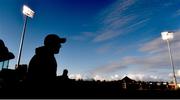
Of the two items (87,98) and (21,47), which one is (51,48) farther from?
(21,47)

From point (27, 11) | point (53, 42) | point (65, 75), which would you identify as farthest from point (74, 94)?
point (27, 11)

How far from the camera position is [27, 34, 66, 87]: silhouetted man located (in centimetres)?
291

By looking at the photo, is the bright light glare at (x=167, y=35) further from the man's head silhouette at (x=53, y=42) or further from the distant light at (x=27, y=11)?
the man's head silhouette at (x=53, y=42)

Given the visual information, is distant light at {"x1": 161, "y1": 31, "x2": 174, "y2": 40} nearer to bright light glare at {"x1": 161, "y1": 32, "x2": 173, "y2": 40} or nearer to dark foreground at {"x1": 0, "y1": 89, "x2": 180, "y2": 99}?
bright light glare at {"x1": 161, "y1": 32, "x2": 173, "y2": 40}

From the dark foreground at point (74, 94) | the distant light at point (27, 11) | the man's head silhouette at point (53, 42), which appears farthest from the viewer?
the distant light at point (27, 11)

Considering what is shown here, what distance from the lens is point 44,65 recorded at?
3057mm

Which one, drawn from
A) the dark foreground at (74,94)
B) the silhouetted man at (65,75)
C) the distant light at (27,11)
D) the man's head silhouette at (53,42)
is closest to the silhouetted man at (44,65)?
the man's head silhouette at (53,42)

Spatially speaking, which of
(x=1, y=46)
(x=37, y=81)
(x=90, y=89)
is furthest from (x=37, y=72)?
(x=1, y=46)

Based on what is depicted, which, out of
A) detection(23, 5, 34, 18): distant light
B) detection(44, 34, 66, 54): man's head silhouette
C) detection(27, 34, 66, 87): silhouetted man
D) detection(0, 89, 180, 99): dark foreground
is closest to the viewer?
detection(0, 89, 180, 99): dark foreground

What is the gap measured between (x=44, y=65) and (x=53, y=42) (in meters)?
0.48

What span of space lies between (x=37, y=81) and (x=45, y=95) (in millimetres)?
686

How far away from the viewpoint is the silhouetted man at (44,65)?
2911mm

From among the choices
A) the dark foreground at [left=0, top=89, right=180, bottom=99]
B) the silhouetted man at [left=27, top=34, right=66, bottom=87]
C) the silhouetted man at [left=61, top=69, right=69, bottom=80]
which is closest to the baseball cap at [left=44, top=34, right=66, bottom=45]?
the silhouetted man at [left=27, top=34, right=66, bottom=87]

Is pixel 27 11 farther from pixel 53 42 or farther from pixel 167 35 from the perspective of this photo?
pixel 53 42
